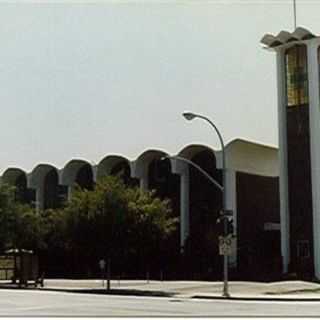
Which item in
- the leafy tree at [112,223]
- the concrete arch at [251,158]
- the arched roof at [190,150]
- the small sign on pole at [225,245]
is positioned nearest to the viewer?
the small sign on pole at [225,245]

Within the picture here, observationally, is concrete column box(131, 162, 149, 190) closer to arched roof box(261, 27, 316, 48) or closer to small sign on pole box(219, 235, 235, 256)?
arched roof box(261, 27, 316, 48)

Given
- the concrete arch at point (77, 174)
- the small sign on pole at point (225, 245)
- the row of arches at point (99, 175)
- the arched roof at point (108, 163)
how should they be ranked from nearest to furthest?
1. the small sign on pole at point (225, 245)
2. the row of arches at point (99, 175)
3. the arched roof at point (108, 163)
4. the concrete arch at point (77, 174)

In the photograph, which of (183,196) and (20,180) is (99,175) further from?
(20,180)

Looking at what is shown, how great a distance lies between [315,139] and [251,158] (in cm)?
1264

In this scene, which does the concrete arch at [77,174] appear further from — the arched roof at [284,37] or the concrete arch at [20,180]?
the arched roof at [284,37]

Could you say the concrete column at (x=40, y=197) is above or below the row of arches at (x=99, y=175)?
below

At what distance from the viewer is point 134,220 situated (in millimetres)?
47938

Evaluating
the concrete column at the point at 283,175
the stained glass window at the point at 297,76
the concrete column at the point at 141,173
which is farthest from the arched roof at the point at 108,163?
the stained glass window at the point at 297,76

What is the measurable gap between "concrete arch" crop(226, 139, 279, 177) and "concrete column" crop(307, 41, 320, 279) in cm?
955

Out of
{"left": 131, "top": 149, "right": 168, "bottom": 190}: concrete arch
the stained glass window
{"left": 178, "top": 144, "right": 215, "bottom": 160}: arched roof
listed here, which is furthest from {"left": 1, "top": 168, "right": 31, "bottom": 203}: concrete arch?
the stained glass window

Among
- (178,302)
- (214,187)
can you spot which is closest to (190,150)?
(214,187)

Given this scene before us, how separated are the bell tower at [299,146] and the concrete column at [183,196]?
12.1m

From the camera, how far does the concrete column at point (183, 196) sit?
70625 mm

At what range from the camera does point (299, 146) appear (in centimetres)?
6006
